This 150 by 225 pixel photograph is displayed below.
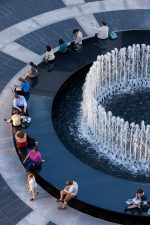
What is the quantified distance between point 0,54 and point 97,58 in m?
5.13

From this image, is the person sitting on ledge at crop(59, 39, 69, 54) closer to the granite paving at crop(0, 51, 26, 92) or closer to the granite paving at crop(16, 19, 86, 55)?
the granite paving at crop(16, 19, 86, 55)

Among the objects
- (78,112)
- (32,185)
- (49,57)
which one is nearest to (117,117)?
(78,112)

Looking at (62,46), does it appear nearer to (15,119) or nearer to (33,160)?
(15,119)

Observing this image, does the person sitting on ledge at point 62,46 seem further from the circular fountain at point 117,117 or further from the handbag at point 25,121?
the handbag at point 25,121

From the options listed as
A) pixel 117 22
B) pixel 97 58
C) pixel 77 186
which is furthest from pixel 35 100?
pixel 117 22

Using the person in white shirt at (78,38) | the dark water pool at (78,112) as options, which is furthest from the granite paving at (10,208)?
the person in white shirt at (78,38)

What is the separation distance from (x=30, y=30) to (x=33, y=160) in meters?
10.5

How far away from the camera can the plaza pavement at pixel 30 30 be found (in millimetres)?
22312

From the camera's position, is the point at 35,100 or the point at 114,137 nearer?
the point at 114,137

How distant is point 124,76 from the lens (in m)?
27.8

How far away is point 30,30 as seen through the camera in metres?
30.4

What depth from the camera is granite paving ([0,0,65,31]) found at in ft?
103

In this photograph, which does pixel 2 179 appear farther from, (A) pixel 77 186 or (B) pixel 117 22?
(B) pixel 117 22

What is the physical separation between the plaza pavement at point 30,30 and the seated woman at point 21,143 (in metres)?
0.60
